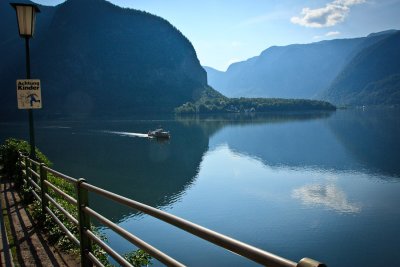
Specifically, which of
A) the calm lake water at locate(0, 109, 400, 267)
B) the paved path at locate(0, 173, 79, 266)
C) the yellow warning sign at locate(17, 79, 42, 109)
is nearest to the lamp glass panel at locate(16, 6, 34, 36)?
the yellow warning sign at locate(17, 79, 42, 109)

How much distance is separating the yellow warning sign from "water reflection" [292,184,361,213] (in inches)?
1148

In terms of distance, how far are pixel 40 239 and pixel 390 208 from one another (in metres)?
32.7

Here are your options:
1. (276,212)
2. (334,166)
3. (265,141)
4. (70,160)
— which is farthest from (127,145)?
(276,212)

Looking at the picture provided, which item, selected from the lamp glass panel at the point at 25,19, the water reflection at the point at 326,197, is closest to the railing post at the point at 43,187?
the lamp glass panel at the point at 25,19

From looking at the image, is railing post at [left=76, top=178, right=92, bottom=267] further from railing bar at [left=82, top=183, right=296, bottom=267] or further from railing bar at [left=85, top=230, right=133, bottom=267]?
railing bar at [left=82, top=183, right=296, bottom=267]

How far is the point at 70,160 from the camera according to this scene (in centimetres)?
5972

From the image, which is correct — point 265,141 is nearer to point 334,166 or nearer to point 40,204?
point 334,166

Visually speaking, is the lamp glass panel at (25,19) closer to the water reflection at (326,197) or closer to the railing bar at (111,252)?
the railing bar at (111,252)

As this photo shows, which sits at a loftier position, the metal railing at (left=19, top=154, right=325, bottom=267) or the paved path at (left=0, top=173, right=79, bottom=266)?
the metal railing at (left=19, top=154, right=325, bottom=267)

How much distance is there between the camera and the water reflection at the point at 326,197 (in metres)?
33.8

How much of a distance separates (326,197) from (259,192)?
22.9ft

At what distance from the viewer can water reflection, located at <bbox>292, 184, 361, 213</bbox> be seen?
3375 cm

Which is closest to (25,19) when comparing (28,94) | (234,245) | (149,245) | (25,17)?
(25,17)

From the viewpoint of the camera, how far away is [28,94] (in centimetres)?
1077
